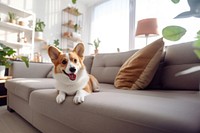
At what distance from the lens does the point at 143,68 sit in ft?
3.80

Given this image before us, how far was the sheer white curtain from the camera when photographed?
3221 mm

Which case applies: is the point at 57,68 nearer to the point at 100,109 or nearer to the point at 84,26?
the point at 100,109

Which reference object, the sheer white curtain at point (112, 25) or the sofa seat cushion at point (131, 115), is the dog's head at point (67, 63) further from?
the sheer white curtain at point (112, 25)

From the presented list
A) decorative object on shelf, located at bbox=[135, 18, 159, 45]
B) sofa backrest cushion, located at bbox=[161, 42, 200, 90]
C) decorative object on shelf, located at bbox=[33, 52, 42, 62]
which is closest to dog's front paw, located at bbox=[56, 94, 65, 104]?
sofa backrest cushion, located at bbox=[161, 42, 200, 90]

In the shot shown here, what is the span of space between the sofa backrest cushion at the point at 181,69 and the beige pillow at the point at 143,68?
143 millimetres

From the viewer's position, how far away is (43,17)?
10.7ft

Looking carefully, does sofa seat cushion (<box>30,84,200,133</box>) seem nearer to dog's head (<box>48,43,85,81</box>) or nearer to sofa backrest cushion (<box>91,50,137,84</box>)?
dog's head (<box>48,43,85,81</box>)

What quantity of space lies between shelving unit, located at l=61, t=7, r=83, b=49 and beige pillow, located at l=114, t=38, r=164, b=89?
101 inches

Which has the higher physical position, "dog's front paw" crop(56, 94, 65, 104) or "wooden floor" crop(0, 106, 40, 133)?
"dog's front paw" crop(56, 94, 65, 104)

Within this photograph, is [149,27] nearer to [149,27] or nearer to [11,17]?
[149,27]

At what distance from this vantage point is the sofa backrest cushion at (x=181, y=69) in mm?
1050

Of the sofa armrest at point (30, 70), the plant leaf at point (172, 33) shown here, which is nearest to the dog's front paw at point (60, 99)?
the plant leaf at point (172, 33)

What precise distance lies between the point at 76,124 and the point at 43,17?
3044 millimetres

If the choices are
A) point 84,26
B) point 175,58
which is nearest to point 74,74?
point 175,58
